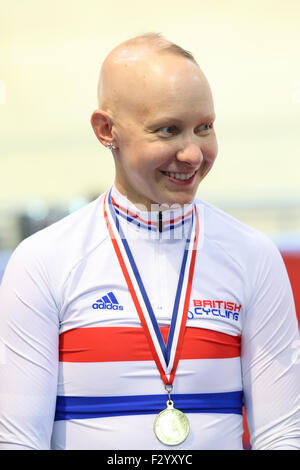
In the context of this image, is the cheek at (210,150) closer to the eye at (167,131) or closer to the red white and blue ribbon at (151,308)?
the eye at (167,131)

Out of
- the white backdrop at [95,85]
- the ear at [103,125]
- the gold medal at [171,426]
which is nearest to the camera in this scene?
the gold medal at [171,426]

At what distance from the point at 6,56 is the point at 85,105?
130 inches

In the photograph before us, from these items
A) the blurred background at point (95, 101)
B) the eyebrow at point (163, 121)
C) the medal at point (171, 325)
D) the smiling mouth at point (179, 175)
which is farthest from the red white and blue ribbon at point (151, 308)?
the blurred background at point (95, 101)

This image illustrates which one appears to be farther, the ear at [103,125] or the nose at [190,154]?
the ear at [103,125]

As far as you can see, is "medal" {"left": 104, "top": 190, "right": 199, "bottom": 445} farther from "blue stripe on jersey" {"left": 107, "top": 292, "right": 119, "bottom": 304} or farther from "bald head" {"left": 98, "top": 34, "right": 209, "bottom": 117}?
"bald head" {"left": 98, "top": 34, "right": 209, "bottom": 117}

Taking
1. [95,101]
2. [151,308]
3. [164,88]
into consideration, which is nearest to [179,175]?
[164,88]

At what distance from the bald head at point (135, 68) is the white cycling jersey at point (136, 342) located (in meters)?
0.27

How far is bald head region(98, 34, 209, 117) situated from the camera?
4.87 ft

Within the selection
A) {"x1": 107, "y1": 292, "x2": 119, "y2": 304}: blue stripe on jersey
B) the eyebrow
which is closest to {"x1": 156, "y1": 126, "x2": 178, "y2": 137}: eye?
the eyebrow

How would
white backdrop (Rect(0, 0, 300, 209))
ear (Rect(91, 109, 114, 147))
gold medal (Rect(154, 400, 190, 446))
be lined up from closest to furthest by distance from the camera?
gold medal (Rect(154, 400, 190, 446)), ear (Rect(91, 109, 114, 147)), white backdrop (Rect(0, 0, 300, 209))

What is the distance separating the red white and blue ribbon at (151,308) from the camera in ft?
4.95

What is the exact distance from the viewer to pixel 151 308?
1544 mm

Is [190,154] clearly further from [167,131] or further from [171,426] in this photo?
[171,426]
